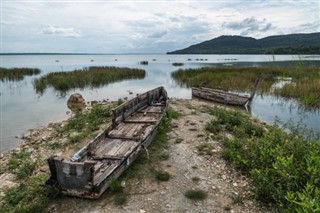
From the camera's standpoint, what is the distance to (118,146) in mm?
6977

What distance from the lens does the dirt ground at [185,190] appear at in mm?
4938

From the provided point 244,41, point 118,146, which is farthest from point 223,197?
point 244,41

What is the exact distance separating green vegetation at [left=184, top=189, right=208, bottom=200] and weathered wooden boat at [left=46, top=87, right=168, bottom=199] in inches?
63.3

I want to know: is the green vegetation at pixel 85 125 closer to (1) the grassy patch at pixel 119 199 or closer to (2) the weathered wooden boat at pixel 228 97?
(1) the grassy patch at pixel 119 199

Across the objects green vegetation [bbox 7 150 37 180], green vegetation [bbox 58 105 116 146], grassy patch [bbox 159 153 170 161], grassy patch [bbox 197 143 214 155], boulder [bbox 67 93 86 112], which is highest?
boulder [bbox 67 93 86 112]

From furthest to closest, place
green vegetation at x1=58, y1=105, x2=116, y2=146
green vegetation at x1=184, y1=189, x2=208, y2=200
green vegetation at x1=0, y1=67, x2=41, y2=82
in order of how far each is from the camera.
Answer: green vegetation at x1=0, y1=67, x2=41, y2=82 < green vegetation at x1=58, y1=105, x2=116, y2=146 < green vegetation at x1=184, y1=189, x2=208, y2=200

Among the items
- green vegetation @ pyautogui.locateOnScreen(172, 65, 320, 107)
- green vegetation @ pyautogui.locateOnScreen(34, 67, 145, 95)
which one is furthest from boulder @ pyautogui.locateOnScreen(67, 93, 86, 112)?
green vegetation @ pyautogui.locateOnScreen(172, 65, 320, 107)

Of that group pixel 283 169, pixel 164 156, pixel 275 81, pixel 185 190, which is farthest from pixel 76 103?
pixel 275 81

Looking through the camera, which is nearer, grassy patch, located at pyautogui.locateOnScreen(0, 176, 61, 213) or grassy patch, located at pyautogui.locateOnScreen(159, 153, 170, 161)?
grassy patch, located at pyautogui.locateOnScreen(0, 176, 61, 213)

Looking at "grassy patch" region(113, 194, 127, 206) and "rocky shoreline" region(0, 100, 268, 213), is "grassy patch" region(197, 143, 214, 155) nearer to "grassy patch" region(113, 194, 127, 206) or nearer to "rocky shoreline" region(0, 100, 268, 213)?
"rocky shoreline" region(0, 100, 268, 213)

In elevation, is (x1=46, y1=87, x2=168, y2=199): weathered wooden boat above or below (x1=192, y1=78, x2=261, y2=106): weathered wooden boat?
below

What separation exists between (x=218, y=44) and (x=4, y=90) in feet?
616

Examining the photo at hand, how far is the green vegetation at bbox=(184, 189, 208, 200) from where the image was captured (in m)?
5.25

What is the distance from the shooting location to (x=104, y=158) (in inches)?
243
